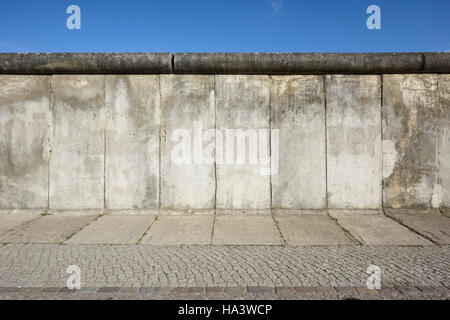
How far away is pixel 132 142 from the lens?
5.02 m

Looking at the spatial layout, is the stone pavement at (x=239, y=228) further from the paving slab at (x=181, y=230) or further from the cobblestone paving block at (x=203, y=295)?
the cobblestone paving block at (x=203, y=295)

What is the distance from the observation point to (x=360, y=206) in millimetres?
4957

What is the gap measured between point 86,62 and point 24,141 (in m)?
1.94

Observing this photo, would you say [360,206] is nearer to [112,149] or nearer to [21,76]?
[112,149]

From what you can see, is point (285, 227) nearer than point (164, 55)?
Yes

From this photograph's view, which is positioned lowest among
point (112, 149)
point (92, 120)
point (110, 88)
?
point (112, 149)

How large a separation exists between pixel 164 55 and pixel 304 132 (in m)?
2.98

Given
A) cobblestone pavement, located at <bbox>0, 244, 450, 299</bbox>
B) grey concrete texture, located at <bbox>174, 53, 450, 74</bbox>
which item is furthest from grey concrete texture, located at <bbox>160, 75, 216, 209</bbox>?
cobblestone pavement, located at <bbox>0, 244, 450, 299</bbox>

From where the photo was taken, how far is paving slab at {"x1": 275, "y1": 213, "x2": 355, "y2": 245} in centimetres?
361

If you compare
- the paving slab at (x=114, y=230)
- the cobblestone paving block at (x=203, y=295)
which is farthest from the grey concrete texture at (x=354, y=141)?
the paving slab at (x=114, y=230)

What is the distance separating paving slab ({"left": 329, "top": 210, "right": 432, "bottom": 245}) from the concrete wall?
27 cm

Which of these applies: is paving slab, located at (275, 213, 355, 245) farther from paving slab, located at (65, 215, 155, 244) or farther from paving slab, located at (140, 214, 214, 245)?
paving slab, located at (65, 215, 155, 244)
